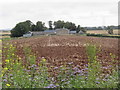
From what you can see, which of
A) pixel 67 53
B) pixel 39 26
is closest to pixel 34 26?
pixel 39 26

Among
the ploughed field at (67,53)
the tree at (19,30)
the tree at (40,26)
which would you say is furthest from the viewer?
the tree at (40,26)

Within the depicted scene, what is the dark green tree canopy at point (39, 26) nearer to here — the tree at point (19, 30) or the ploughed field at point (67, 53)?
the tree at point (19, 30)

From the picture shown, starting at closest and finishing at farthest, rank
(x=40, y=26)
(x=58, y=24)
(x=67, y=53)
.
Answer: (x=67, y=53), (x=40, y=26), (x=58, y=24)

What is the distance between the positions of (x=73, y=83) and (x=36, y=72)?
116 centimetres

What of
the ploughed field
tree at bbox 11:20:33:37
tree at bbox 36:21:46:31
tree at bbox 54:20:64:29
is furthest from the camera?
tree at bbox 54:20:64:29

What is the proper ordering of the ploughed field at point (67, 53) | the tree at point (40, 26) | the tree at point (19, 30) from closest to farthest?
the ploughed field at point (67, 53)
the tree at point (19, 30)
the tree at point (40, 26)

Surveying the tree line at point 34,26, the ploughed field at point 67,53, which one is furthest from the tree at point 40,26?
the ploughed field at point 67,53

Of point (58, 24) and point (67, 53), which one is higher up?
point (58, 24)

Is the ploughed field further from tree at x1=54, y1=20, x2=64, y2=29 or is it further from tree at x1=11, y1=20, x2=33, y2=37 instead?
tree at x1=54, y1=20, x2=64, y2=29

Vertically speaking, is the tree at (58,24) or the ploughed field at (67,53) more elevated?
the tree at (58,24)

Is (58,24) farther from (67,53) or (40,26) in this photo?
(67,53)

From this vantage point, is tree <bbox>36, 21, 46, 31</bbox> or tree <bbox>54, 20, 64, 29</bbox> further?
tree <bbox>54, 20, 64, 29</bbox>

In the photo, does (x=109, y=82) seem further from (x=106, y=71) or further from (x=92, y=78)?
(x=106, y=71)

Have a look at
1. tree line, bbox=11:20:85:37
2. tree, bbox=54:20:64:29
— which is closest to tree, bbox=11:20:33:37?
tree line, bbox=11:20:85:37
